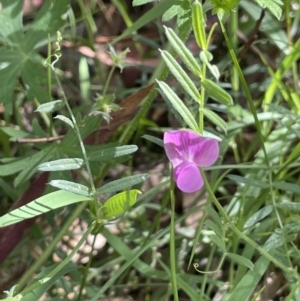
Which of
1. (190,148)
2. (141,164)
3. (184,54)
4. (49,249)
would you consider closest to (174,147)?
(190,148)

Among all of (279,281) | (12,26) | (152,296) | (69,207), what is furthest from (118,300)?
(12,26)

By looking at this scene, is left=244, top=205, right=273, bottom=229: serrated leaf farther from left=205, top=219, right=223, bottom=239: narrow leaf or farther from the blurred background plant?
left=205, top=219, right=223, bottom=239: narrow leaf

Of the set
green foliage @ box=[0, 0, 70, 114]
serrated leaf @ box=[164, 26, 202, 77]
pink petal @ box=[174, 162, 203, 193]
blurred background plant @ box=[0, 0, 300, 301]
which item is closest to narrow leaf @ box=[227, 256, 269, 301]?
blurred background plant @ box=[0, 0, 300, 301]

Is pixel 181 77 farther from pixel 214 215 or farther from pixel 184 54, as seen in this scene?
A: pixel 214 215

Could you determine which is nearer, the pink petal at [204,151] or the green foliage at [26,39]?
the pink petal at [204,151]

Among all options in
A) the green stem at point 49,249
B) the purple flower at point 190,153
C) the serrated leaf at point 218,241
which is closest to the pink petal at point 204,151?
the purple flower at point 190,153

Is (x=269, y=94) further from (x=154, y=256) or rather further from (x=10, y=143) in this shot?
(x=10, y=143)

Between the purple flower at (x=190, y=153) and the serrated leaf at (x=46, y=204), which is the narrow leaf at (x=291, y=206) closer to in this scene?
the purple flower at (x=190, y=153)
